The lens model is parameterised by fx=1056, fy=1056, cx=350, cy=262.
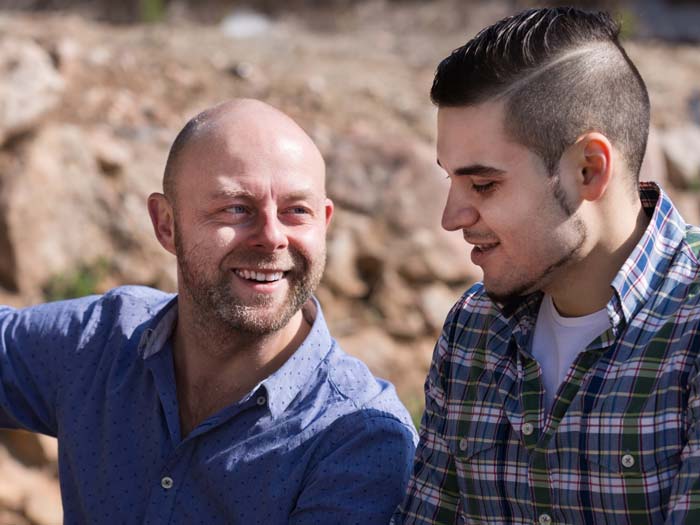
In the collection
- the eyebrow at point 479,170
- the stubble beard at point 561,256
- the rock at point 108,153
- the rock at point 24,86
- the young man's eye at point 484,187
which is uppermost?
the rock at point 24,86

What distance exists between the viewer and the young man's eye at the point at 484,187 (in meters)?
2.11

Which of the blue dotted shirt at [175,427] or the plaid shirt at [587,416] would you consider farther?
the blue dotted shirt at [175,427]

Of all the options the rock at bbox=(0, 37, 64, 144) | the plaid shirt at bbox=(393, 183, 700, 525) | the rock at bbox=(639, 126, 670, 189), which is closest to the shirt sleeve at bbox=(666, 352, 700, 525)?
the plaid shirt at bbox=(393, 183, 700, 525)

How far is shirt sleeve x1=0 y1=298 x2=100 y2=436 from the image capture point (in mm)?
2725

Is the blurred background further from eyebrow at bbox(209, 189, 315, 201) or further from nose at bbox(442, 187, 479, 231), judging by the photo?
nose at bbox(442, 187, 479, 231)

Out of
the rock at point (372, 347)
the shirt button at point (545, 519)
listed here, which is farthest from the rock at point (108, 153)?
the shirt button at point (545, 519)

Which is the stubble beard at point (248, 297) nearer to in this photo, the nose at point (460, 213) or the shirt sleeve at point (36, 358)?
the shirt sleeve at point (36, 358)

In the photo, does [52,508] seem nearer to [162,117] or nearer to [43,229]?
[43,229]

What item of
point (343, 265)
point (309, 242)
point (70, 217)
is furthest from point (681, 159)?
point (309, 242)

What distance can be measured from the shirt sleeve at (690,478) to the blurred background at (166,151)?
2417 millimetres

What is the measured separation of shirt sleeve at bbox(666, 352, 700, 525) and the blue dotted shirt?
28.2 inches

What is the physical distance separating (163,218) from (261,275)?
383 mm

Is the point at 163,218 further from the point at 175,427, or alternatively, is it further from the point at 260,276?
the point at 175,427

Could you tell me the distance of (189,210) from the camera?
2.60 metres
